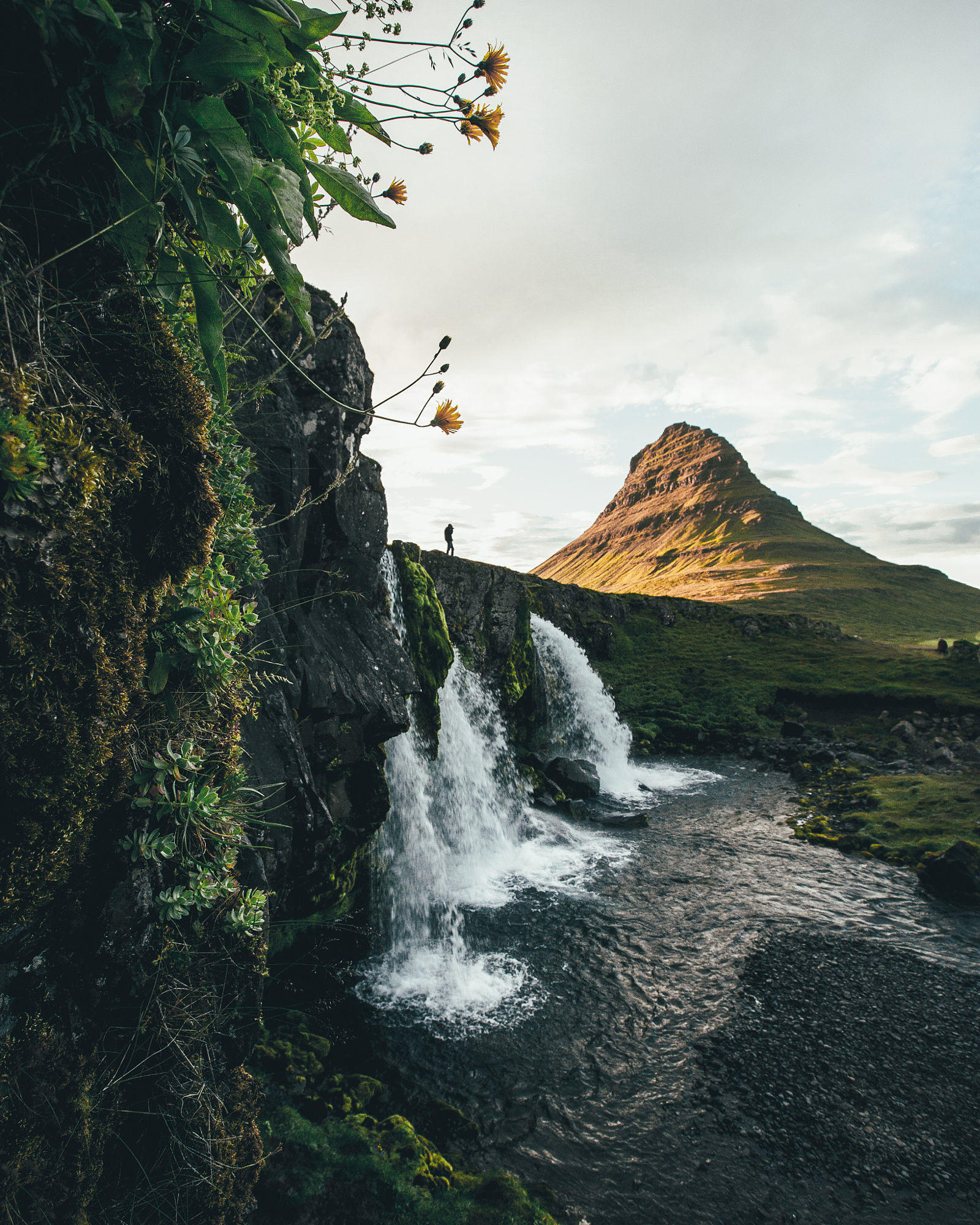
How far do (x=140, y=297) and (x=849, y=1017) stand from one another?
12.1m

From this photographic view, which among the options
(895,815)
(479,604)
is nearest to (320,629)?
(479,604)

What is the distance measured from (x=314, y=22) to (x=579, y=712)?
2524cm

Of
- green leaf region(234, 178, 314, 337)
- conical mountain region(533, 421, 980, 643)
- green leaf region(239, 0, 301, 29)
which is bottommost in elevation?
green leaf region(234, 178, 314, 337)

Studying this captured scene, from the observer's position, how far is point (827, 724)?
29625mm

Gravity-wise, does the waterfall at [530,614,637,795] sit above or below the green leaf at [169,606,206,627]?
below

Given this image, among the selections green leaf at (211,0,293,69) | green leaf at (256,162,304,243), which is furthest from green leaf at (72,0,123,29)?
green leaf at (256,162,304,243)

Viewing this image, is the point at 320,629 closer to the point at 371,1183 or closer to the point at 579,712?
the point at 371,1183

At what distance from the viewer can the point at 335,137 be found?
10.4ft

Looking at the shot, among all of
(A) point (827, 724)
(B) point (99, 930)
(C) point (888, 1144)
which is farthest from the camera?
(A) point (827, 724)

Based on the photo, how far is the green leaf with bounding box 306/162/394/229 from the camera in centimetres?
299

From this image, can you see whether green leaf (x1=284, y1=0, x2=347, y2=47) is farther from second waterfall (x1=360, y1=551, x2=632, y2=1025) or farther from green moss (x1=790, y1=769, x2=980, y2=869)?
green moss (x1=790, y1=769, x2=980, y2=869)

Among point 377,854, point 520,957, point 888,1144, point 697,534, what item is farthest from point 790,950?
point 697,534

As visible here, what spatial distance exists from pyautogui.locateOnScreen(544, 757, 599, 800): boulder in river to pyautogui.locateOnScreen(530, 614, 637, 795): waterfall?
195 centimetres

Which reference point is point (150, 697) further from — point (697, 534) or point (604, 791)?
point (697, 534)
